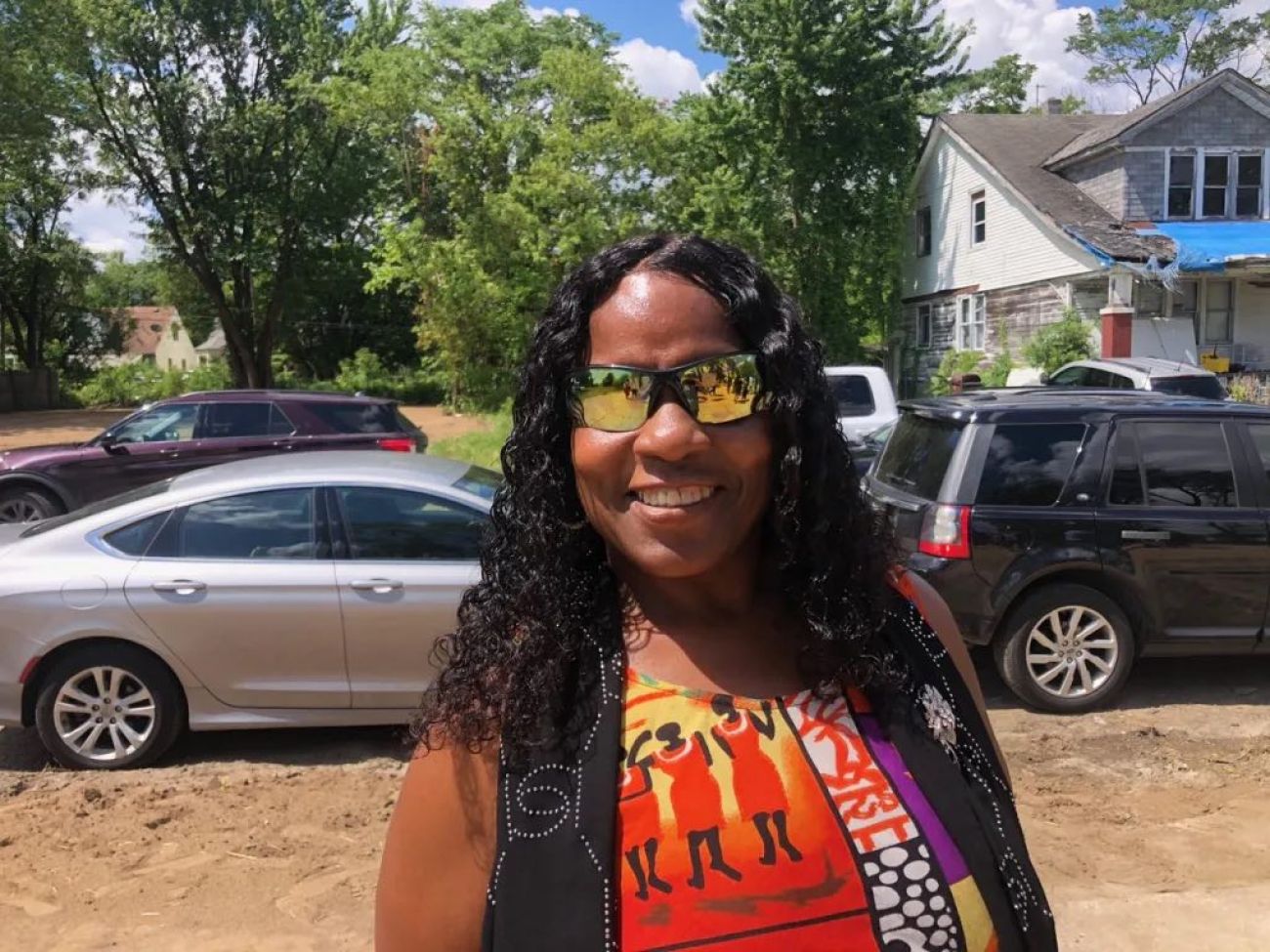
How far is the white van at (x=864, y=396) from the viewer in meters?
12.3

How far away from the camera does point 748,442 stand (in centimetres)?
143

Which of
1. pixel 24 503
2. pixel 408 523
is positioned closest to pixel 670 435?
pixel 408 523

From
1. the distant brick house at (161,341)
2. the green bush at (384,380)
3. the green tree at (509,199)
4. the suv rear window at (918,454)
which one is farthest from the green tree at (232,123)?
the distant brick house at (161,341)

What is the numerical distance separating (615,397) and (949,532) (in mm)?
4693

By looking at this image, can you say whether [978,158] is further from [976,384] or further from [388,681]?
[388,681]

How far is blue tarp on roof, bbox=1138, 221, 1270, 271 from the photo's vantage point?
19.7 m

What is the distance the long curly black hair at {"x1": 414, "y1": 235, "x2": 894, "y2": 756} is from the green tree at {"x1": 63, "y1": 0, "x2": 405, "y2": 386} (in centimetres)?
2940

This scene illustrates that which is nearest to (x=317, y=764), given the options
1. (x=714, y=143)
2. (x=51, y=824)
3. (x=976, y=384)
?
(x=51, y=824)

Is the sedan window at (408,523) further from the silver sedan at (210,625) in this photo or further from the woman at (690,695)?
the woman at (690,695)

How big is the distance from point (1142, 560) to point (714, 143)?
1980 cm

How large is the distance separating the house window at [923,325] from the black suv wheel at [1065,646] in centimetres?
2293

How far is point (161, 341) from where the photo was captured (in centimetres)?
9675

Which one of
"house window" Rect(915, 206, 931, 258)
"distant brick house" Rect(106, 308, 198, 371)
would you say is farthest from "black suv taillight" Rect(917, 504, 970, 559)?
"distant brick house" Rect(106, 308, 198, 371)

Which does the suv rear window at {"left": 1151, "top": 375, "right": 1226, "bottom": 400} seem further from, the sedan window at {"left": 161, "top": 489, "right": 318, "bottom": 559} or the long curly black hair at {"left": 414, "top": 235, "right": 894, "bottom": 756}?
the long curly black hair at {"left": 414, "top": 235, "right": 894, "bottom": 756}
